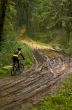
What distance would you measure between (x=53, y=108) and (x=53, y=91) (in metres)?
3.43

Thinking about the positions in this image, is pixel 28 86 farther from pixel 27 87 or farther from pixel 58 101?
pixel 58 101

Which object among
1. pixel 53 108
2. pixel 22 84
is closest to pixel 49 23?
pixel 22 84

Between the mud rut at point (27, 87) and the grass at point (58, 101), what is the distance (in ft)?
1.62

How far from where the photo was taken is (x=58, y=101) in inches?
559

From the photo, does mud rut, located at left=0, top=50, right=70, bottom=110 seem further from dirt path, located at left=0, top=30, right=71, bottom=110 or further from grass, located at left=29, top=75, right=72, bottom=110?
grass, located at left=29, top=75, right=72, bottom=110

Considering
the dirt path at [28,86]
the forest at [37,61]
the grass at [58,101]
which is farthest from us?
the forest at [37,61]

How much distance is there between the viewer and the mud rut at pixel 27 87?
13800 millimetres

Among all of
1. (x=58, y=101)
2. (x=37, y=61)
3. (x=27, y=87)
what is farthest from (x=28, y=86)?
(x=37, y=61)

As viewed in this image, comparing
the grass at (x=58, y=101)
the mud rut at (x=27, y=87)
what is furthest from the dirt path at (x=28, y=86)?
the grass at (x=58, y=101)

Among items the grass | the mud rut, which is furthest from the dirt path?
the grass

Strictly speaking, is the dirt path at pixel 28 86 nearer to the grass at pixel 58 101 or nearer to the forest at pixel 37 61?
the forest at pixel 37 61

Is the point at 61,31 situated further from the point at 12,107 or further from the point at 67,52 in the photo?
the point at 12,107

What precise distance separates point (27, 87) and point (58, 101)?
10.7 ft

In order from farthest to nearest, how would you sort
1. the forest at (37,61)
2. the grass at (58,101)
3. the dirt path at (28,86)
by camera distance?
1. the forest at (37,61)
2. the dirt path at (28,86)
3. the grass at (58,101)
